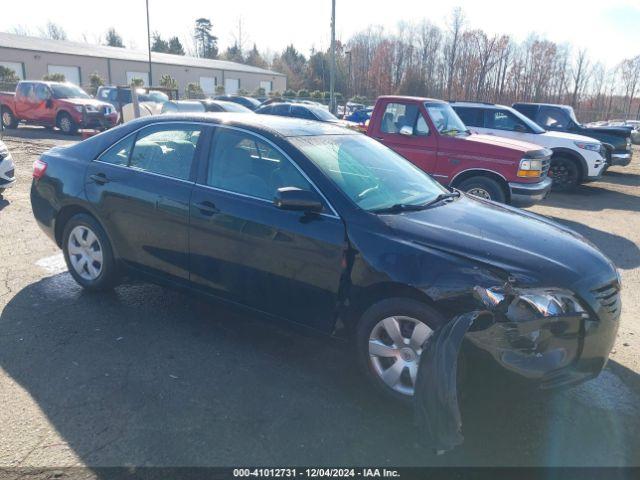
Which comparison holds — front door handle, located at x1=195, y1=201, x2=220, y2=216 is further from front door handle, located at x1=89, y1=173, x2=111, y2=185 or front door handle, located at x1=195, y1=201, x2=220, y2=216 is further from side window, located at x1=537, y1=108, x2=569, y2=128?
side window, located at x1=537, y1=108, x2=569, y2=128

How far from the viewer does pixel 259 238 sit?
3559mm

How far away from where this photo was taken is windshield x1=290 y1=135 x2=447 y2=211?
3566 mm

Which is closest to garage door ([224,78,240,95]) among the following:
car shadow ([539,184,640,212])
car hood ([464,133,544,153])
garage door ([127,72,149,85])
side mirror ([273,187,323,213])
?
garage door ([127,72,149,85])

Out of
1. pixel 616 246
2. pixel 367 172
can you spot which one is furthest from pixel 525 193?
pixel 367 172

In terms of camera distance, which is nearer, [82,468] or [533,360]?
[82,468]

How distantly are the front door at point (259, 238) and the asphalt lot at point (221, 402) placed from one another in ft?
1.31

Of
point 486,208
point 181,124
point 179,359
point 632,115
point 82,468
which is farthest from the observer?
point 632,115

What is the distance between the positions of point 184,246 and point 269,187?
0.87 m

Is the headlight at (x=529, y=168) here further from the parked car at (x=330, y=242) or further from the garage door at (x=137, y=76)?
the garage door at (x=137, y=76)

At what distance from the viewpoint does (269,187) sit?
3.66 meters

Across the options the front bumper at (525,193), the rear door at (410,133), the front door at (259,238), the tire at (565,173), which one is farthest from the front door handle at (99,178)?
the tire at (565,173)

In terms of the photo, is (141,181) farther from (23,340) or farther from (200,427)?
(200,427)

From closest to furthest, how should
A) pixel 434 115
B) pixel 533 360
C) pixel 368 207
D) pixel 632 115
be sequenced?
pixel 533 360, pixel 368 207, pixel 434 115, pixel 632 115

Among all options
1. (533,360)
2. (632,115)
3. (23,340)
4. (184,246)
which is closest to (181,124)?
(184,246)
